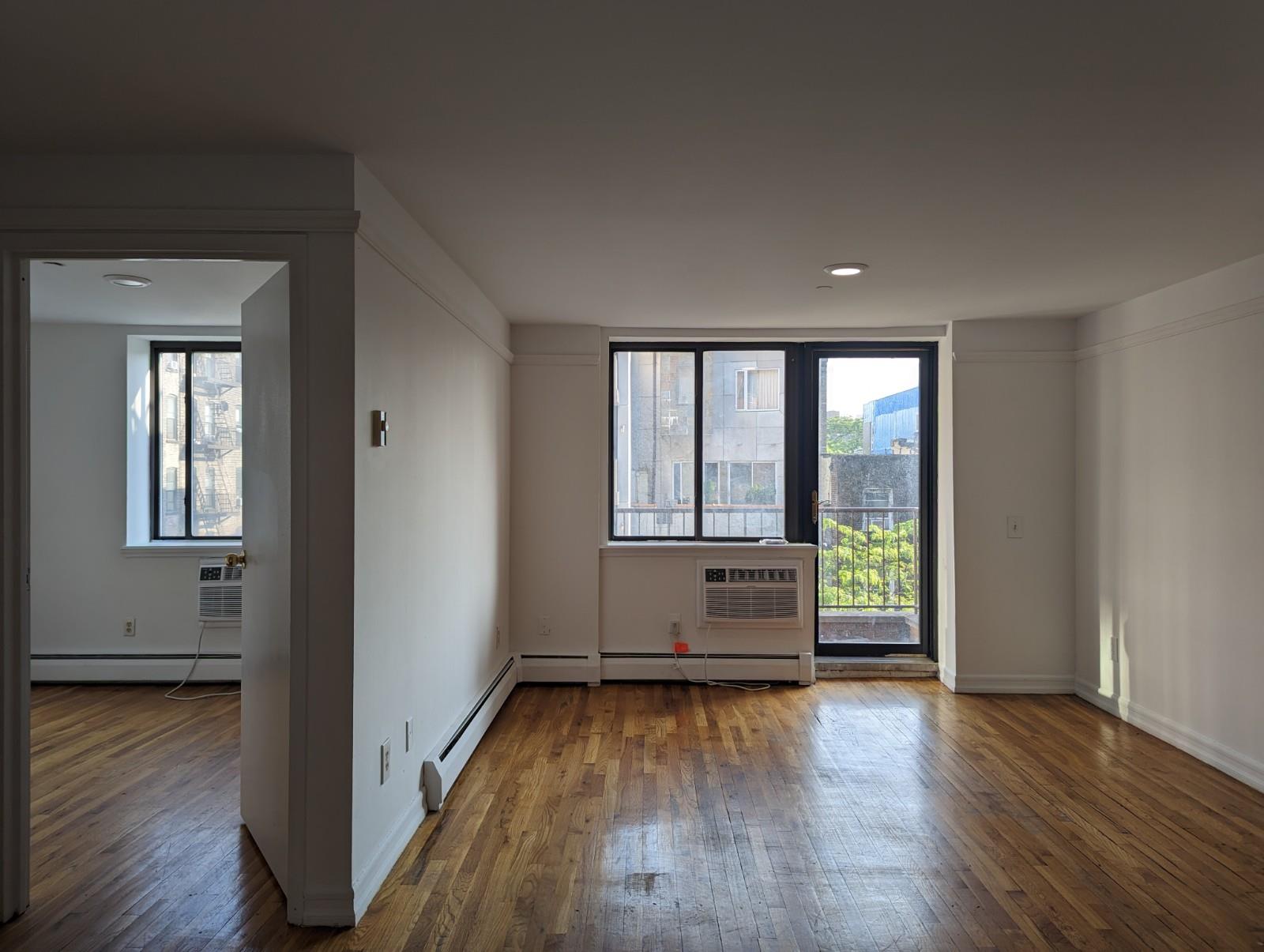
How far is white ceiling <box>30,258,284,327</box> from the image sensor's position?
3758mm

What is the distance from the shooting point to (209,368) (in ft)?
17.9

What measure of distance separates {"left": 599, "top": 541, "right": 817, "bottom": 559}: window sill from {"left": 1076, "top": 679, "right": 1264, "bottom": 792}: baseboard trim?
1.87 m

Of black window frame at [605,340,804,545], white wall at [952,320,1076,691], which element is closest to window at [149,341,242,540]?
black window frame at [605,340,804,545]

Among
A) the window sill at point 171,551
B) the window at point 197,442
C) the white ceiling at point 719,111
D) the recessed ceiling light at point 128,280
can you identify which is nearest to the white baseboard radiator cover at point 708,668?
the window sill at point 171,551

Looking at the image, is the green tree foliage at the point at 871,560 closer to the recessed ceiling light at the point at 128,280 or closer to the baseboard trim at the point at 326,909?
the baseboard trim at the point at 326,909

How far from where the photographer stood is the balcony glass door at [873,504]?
18.4 ft

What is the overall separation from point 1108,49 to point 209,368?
539 cm

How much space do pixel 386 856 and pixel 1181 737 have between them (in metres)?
3.84

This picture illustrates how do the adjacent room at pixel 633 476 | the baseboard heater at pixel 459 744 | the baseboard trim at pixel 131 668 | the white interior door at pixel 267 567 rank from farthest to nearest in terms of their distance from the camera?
1. the baseboard trim at pixel 131 668
2. the baseboard heater at pixel 459 744
3. the white interior door at pixel 267 567
4. the adjacent room at pixel 633 476

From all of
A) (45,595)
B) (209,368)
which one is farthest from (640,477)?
(45,595)

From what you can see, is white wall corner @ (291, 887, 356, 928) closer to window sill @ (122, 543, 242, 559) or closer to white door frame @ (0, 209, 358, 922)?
white door frame @ (0, 209, 358, 922)

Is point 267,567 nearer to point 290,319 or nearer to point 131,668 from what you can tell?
point 290,319

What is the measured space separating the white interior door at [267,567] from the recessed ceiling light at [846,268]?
240 centimetres

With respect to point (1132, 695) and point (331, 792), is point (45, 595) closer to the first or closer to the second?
point (331, 792)
